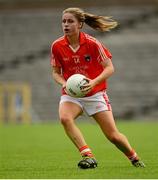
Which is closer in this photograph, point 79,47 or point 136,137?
point 79,47

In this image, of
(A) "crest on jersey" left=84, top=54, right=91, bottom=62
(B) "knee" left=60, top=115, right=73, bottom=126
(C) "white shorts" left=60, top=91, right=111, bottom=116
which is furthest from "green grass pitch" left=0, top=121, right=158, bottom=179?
(A) "crest on jersey" left=84, top=54, right=91, bottom=62

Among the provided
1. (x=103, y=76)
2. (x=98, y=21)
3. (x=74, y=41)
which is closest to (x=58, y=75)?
(x=74, y=41)

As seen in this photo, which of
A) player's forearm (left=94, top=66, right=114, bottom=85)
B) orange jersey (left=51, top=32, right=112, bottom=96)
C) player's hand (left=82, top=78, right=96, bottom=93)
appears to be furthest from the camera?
orange jersey (left=51, top=32, right=112, bottom=96)

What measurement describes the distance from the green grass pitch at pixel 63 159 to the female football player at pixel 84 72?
0.34m

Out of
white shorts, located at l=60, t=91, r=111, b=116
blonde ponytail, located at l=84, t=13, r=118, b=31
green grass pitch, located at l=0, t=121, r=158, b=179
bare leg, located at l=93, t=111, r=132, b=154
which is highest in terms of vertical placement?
blonde ponytail, located at l=84, t=13, r=118, b=31

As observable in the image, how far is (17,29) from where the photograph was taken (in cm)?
3103

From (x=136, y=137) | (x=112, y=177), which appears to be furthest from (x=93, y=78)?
(x=136, y=137)

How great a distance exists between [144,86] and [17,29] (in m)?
5.79

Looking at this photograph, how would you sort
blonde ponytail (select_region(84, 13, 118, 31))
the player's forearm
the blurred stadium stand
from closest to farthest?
1. the player's forearm
2. blonde ponytail (select_region(84, 13, 118, 31))
3. the blurred stadium stand

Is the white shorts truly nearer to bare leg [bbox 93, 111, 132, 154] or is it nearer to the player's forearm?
bare leg [bbox 93, 111, 132, 154]

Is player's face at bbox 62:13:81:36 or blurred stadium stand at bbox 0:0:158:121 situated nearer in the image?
player's face at bbox 62:13:81:36

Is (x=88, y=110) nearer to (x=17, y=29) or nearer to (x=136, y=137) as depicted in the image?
(x=136, y=137)

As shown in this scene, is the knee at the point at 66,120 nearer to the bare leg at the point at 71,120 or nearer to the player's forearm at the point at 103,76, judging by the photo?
the bare leg at the point at 71,120

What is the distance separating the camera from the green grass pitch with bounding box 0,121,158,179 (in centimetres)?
783
